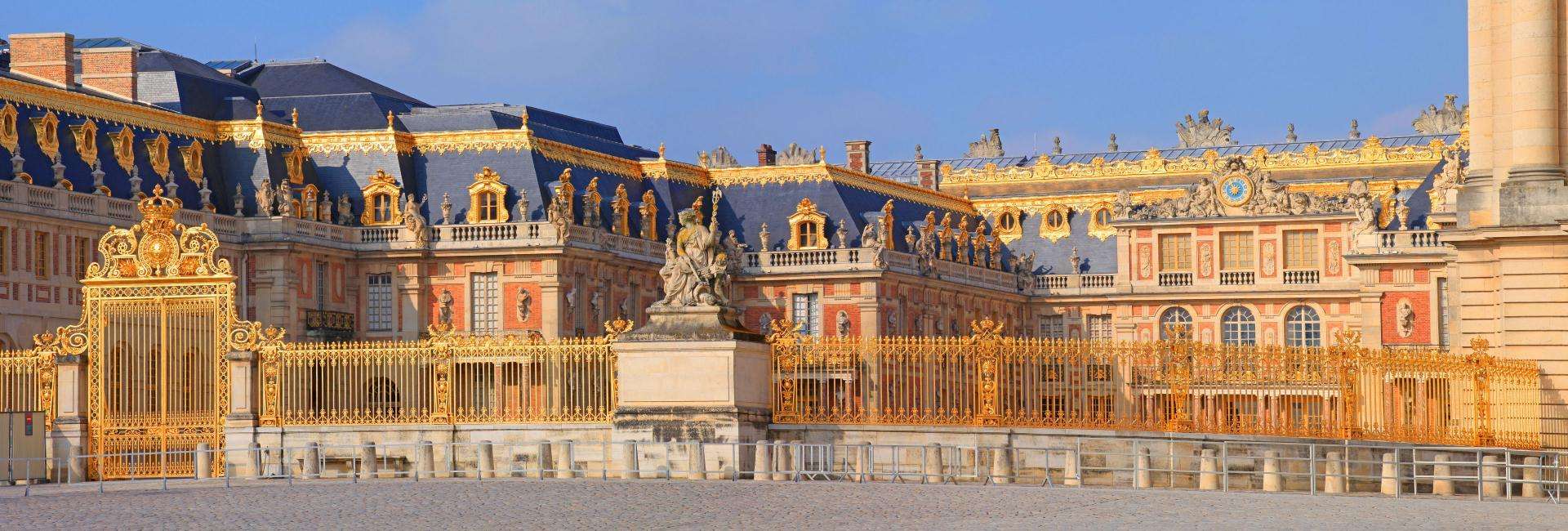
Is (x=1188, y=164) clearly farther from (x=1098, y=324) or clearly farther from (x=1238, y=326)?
(x=1238, y=326)

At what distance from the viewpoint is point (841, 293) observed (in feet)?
262

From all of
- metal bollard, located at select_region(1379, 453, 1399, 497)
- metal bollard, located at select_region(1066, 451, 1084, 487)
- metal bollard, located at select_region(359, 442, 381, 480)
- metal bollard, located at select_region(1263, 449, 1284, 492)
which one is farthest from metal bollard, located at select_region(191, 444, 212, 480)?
metal bollard, located at select_region(1379, 453, 1399, 497)

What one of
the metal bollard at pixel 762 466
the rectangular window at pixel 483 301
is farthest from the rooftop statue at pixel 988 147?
the metal bollard at pixel 762 466

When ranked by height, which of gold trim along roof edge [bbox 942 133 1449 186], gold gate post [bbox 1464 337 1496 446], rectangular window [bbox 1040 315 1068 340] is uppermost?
gold trim along roof edge [bbox 942 133 1449 186]

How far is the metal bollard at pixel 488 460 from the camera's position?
37906 mm

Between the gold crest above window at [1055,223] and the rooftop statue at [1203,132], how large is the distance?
43.8ft

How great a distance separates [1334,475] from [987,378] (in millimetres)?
4770

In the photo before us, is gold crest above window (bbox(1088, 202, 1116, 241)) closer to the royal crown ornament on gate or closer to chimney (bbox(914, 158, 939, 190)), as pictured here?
chimney (bbox(914, 158, 939, 190))

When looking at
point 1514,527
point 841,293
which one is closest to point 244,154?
point 841,293

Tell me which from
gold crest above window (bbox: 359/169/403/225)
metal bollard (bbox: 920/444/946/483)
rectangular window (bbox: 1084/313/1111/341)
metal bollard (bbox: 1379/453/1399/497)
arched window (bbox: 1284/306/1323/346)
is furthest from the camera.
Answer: rectangular window (bbox: 1084/313/1111/341)

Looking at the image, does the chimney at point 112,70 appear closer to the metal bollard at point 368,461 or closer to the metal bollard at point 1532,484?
the metal bollard at point 368,461

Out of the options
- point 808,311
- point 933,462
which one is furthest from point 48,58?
point 933,462

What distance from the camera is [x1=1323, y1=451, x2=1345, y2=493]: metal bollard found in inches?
1455

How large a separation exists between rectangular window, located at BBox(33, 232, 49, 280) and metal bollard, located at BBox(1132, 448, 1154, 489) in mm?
29927
